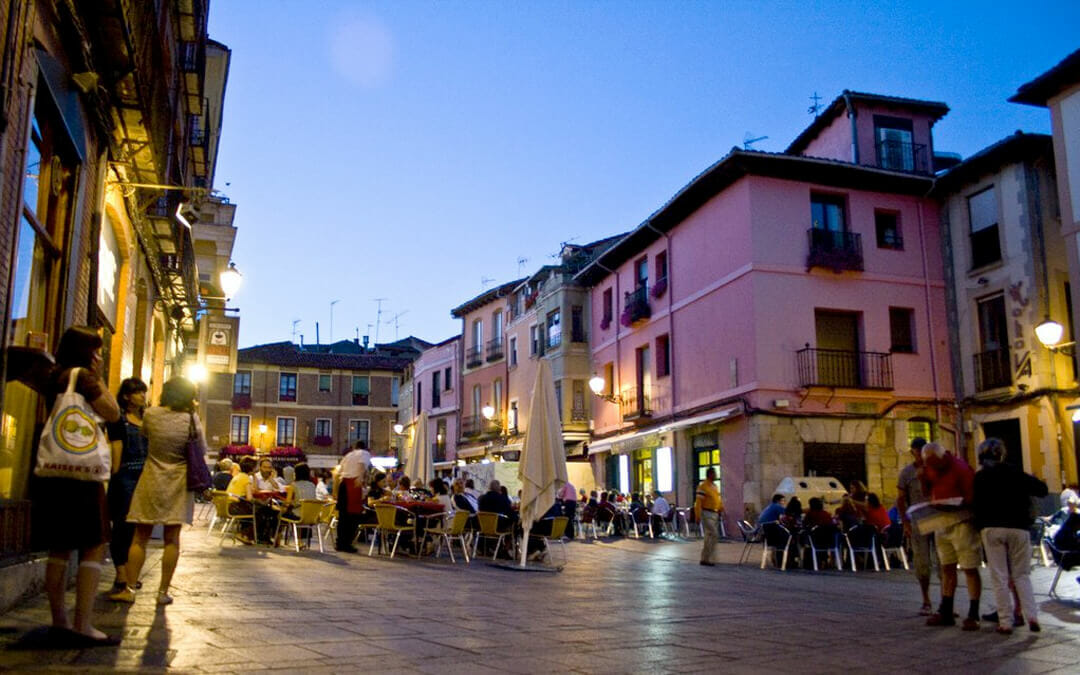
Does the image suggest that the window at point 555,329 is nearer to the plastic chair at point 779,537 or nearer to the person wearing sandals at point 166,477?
the plastic chair at point 779,537

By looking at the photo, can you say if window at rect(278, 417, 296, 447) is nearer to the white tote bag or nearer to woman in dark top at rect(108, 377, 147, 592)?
woman in dark top at rect(108, 377, 147, 592)

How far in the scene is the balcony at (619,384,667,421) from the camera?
29.2 m

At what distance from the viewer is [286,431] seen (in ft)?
203

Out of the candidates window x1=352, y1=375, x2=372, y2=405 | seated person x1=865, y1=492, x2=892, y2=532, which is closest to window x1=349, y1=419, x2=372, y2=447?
window x1=352, y1=375, x2=372, y2=405

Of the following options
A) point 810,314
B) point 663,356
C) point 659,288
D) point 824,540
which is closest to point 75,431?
point 824,540

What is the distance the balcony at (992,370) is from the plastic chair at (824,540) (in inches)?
436

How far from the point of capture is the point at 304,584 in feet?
29.7

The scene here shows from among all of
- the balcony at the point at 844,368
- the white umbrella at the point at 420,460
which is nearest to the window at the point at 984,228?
the balcony at the point at 844,368

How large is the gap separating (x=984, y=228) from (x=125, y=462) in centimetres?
2274

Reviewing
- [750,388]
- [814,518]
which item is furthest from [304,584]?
[750,388]

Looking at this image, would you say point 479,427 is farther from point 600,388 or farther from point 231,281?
point 231,281

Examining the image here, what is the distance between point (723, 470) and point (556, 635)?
62.7ft

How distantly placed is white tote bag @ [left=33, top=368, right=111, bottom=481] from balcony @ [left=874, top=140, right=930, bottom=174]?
2561cm

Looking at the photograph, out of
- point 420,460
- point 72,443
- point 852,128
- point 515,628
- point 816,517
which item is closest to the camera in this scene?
point 72,443
